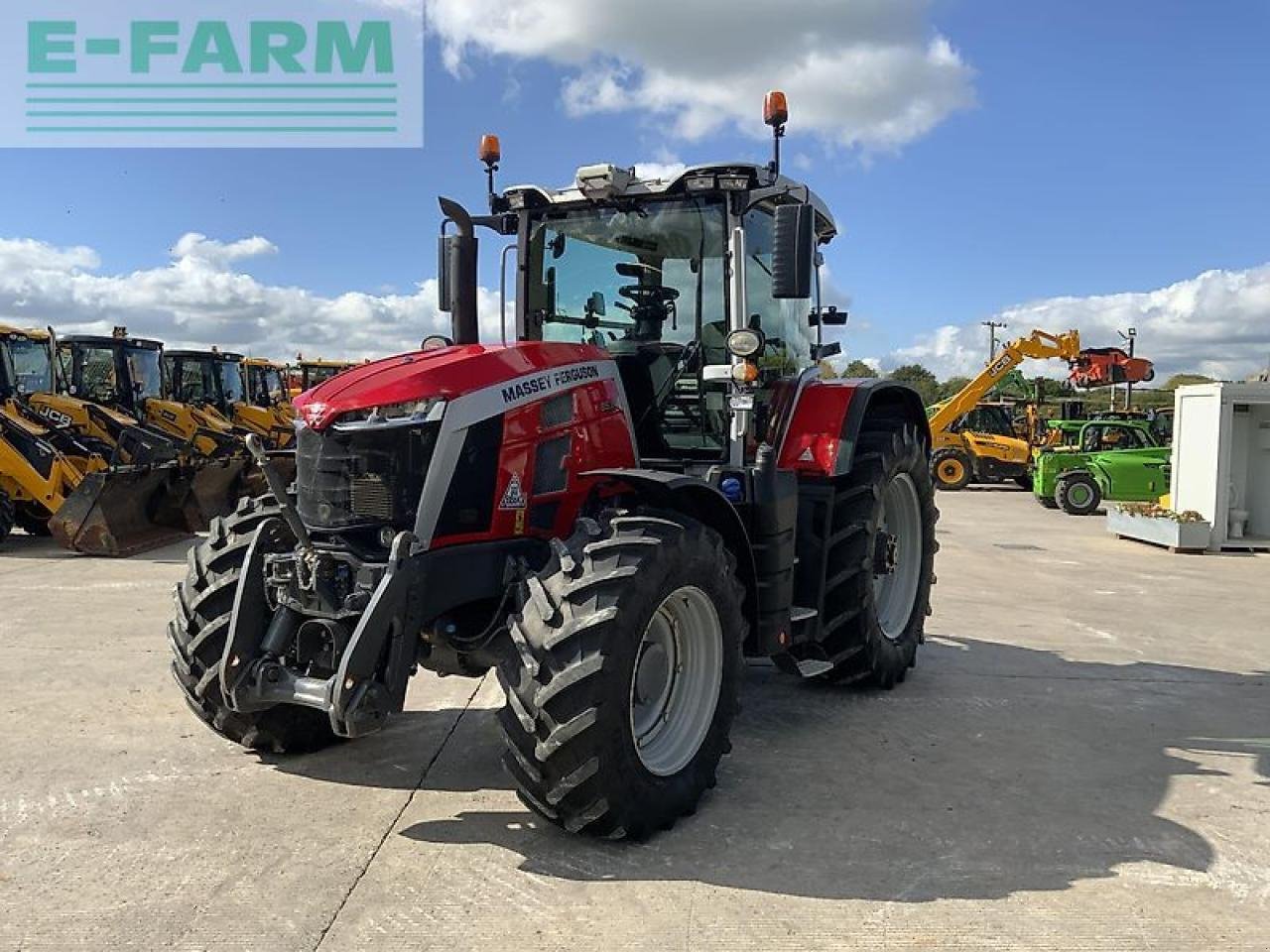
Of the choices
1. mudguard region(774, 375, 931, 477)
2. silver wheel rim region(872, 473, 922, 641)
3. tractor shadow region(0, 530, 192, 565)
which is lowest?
tractor shadow region(0, 530, 192, 565)

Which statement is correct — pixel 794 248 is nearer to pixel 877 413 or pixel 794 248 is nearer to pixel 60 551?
pixel 877 413

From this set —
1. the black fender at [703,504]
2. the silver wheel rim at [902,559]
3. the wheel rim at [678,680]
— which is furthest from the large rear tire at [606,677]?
the silver wheel rim at [902,559]

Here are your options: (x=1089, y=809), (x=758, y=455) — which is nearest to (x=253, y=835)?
(x=758, y=455)

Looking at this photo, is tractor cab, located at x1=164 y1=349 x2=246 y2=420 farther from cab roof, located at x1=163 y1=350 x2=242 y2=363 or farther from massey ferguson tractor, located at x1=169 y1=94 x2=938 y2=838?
massey ferguson tractor, located at x1=169 y1=94 x2=938 y2=838

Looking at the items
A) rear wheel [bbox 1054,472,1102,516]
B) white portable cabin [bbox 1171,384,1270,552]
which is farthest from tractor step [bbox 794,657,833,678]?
rear wheel [bbox 1054,472,1102,516]

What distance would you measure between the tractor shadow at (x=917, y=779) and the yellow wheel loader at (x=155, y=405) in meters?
8.11

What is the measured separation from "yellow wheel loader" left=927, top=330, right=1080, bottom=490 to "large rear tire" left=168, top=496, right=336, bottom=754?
57.8 ft

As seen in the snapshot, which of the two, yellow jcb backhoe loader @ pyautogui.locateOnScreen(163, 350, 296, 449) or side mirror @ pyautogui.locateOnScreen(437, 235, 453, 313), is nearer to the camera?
side mirror @ pyautogui.locateOnScreen(437, 235, 453, 313)

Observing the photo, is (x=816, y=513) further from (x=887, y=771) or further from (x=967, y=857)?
(x=967, y=857)

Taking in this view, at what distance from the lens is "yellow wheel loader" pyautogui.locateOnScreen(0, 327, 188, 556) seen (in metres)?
10.3

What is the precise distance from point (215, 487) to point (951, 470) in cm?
1499

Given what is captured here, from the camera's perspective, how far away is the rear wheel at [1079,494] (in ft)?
56.3

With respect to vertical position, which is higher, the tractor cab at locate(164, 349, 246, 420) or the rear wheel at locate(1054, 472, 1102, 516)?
the tractor cab at locate(164, 349, 246, 420)

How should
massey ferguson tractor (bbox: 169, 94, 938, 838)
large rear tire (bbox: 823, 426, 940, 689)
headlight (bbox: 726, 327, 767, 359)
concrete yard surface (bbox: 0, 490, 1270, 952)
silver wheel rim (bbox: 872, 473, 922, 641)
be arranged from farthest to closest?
1. silver wheel rim (bbox: 872, 473, 922, 641)
2. large rear tire (bbox: 823, 426, 940, 689)
3. headlight (bbox: 726, 327, 767, 359)
4. massey ferguson tractor (bbox: 169, 94, 938, 838)
5. concrete yard surface (bbox: 0, 490, 1270, 952)
